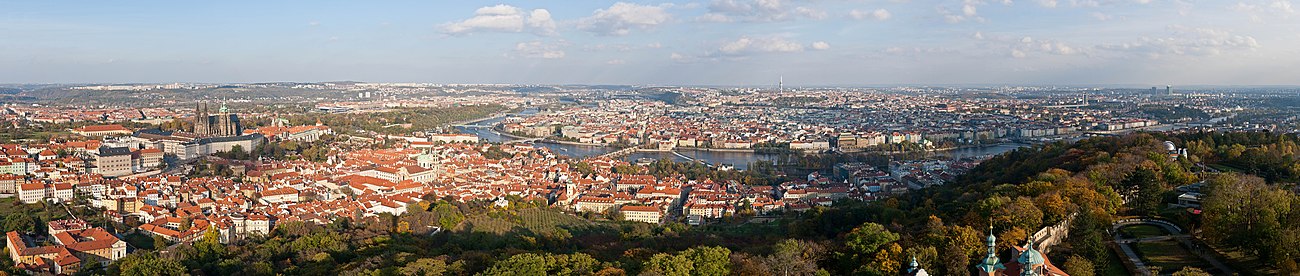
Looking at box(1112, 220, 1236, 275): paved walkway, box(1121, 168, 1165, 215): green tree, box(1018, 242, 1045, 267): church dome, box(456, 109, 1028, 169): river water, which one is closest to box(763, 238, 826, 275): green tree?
box(1018, 242, 1045, 267): church dome

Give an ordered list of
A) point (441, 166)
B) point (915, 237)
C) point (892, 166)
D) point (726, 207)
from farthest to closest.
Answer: point (892, 166), point (441, 166), point (726, 207), point (915, 237)

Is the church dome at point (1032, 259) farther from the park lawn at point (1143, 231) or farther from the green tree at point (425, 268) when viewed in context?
the green tree at point (425, 268)

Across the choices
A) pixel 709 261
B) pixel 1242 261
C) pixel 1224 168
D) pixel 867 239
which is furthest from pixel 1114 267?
pixel 1224 168

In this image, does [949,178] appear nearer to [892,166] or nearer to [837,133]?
[892,166]

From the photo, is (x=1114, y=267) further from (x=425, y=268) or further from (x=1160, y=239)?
(x=425, y=268)

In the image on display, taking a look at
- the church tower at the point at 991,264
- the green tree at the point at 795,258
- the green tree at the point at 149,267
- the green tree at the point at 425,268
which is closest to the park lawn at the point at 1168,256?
the church tower at the point at 991,264

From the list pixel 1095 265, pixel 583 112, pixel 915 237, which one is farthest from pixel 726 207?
pixel 583 112

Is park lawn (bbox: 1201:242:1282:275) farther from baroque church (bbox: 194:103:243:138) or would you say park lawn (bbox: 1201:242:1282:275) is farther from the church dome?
baroque church (bbox: 194:103:243:138)
